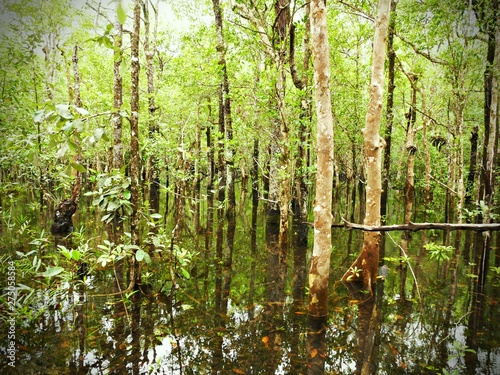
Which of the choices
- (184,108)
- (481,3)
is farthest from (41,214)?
(481,3)

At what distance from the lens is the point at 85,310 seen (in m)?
5.55

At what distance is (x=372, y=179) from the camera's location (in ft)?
23.0

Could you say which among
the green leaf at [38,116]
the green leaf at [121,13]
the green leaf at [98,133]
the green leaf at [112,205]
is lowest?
the green leaf at [112,205]

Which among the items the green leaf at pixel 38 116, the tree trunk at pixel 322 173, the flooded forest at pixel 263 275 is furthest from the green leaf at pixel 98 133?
the tree trunk at pixel 322 173

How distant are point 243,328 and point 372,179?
14.5 feet

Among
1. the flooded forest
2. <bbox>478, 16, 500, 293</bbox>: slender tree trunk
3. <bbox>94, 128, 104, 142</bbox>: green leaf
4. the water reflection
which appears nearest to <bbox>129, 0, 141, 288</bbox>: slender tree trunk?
the flooded forest

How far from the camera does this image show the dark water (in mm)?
4227

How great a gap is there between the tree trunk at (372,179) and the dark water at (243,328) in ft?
1.44

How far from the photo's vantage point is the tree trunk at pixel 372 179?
6699 mm

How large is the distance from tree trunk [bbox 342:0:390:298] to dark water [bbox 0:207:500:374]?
1.44 feet

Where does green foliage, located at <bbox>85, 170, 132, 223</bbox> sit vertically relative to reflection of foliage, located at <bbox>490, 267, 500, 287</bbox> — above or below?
above

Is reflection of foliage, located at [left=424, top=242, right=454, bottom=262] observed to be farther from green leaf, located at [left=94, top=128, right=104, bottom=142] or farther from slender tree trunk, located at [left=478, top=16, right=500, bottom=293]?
green leaf, located at [left=94, top=128, right=104, bottom=142]

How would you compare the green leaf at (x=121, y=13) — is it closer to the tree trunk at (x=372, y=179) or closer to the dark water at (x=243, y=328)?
the dark water at (x=243, y=328)

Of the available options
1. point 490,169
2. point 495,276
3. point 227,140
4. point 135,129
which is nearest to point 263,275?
point 135,129
